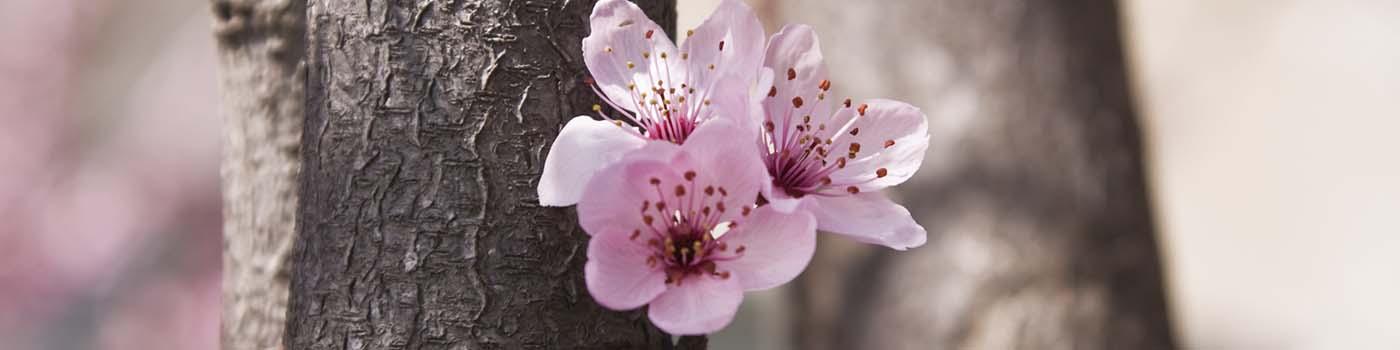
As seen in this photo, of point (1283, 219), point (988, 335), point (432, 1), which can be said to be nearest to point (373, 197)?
point (432, 1)

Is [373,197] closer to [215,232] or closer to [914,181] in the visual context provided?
[914,181]

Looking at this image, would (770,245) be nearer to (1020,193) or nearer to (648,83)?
(648,83)

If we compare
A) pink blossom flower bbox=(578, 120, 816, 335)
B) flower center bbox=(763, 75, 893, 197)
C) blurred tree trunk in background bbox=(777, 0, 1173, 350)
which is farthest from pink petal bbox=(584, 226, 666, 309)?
blurred tree trunk in background bbox=(777, 0, 1173, 350)

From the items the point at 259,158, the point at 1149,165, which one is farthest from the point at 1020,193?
the point at 259,158

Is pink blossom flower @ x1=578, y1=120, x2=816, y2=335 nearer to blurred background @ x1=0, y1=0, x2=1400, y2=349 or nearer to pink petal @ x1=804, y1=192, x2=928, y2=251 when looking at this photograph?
pink petal @ x1=804, y1=192, x2=928, y2=251

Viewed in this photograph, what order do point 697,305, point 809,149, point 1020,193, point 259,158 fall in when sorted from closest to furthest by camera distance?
point 697,305, point 809,149, point 259,158, point 1020,193

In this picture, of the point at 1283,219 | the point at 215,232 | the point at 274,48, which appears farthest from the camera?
the point at 1283,219

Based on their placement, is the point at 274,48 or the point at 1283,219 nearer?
the point at 274,48
